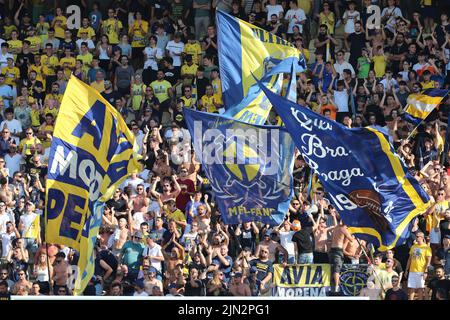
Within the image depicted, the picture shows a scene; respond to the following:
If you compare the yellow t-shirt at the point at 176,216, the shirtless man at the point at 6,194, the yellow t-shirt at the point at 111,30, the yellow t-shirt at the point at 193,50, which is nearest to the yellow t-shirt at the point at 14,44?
the yellow t-shirt at the point at 111,30

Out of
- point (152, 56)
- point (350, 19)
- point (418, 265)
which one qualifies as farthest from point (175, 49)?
point (418, 265)

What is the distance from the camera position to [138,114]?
2630 centimetres

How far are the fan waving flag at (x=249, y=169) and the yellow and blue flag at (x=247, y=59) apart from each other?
190cm

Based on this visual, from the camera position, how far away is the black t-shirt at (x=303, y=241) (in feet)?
71.5

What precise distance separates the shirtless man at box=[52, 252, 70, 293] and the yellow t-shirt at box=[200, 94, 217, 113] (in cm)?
572

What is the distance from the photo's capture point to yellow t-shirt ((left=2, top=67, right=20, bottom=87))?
27188mm

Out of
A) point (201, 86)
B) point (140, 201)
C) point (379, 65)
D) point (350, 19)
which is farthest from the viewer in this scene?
point (350, 19)

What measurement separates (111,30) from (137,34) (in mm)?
500

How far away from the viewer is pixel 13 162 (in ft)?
81.2

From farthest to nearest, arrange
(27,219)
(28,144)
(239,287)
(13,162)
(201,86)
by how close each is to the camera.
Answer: (201,86) → (28,144) → (13,162) → (27,219) → (239,287)

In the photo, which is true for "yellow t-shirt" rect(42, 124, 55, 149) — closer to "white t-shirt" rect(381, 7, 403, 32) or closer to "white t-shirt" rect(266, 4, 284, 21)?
"white t-shirt" rect(266, 4, 284, 21)

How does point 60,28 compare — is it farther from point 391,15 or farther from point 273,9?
point 391,15
